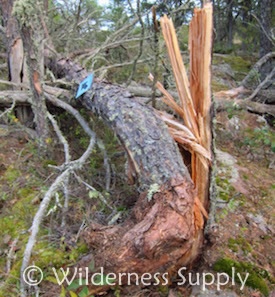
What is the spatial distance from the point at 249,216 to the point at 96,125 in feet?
6.12

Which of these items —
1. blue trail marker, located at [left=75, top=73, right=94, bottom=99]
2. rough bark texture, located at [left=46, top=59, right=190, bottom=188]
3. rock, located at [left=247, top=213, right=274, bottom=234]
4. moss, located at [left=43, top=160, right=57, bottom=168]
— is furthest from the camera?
moss, located at [left=43, top=160, right=57, bottom=168]

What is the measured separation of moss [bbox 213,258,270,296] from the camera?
1996 mm

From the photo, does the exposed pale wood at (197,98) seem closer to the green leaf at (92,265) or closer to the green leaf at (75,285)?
the green leaf at (92,265)

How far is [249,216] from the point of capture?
2.71 m

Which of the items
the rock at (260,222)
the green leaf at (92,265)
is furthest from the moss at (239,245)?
the green leaf at (92,265)

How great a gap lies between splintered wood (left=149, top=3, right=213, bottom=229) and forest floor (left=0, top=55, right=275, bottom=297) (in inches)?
14.1

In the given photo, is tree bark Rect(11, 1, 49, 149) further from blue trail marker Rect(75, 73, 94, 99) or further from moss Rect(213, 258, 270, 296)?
moss Rect(213, 258, 270, 296)

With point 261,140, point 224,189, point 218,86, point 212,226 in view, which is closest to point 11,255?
point 212,226

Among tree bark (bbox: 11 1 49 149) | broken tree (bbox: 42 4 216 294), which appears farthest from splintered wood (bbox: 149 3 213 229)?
tree bark (bbox: 11 1 49 149)

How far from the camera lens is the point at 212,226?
7.01 feet

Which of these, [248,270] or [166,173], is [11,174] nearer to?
[166,173]

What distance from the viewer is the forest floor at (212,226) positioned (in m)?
1.99

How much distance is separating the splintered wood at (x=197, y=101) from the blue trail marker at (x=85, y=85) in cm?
96

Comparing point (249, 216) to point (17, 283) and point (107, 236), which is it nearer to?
point (107, 236)
